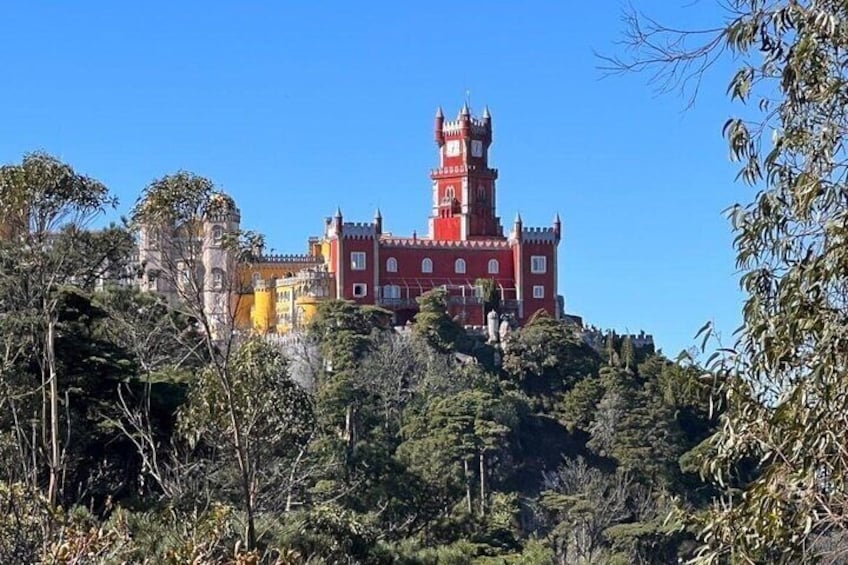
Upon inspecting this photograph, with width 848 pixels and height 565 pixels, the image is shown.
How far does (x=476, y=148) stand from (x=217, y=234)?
144 feet

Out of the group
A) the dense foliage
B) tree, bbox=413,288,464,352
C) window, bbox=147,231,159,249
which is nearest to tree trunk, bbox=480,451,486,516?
the dense foliage

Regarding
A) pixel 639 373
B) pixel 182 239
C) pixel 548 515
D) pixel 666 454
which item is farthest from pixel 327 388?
pixel 182 239

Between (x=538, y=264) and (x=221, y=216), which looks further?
(x=538, y=264)

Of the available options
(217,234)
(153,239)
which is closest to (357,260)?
(153,239)

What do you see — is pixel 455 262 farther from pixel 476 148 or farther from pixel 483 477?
pixel 483 477

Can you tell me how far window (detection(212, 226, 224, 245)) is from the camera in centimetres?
1240

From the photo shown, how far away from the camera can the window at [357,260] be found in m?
50.2

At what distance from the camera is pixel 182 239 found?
12.3 m

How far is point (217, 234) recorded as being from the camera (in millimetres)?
12828

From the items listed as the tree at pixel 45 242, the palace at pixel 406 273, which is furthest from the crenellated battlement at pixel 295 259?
the tree at pixel 45 242

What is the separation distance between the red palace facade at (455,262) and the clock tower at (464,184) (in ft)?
0.16

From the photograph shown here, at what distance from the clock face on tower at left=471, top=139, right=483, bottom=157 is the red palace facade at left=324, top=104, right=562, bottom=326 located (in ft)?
3.86

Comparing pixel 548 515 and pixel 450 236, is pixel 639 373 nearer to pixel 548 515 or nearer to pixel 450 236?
pixel 450 236

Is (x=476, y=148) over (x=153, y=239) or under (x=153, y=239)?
over
